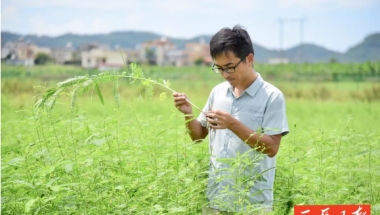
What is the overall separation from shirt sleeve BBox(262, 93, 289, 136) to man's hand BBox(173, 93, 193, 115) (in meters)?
0.41

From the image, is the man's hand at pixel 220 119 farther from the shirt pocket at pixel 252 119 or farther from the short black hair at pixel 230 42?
the short black hair at pixel 230 42

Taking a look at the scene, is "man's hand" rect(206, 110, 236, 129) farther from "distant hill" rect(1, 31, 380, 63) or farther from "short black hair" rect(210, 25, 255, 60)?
"distant hill" rect(1, 31, 380, 63)

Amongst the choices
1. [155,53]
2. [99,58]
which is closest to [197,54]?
[155,53]

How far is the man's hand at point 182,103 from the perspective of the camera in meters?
3.14

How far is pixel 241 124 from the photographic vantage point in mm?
2969

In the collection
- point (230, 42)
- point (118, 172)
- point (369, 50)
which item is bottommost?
point (369, 50)

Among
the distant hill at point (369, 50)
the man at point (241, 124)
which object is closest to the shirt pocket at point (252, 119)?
the man at point (241, 124)

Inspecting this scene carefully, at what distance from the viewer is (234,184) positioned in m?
3.00

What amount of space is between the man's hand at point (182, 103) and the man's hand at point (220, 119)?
0.20 meters

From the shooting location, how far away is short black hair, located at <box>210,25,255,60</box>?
310cm

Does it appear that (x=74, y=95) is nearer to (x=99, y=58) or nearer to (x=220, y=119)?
(x=220, y=119)

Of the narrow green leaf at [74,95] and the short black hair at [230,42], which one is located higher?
the short black hair at [230,42]

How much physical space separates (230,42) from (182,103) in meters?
0.41

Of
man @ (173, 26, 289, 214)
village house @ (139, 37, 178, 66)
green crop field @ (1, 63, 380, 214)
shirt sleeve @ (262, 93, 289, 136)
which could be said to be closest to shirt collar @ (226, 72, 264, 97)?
man @ (173, 26, 289, 214)
